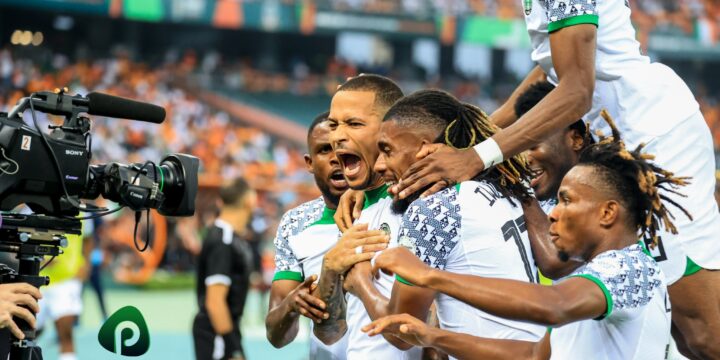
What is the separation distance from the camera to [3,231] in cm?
338

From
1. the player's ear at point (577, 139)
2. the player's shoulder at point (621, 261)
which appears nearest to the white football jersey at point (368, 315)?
the player's shoulder at point (621, 261)

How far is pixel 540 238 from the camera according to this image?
10.3ft

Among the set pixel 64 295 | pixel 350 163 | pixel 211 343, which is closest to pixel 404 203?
pixel 350 163

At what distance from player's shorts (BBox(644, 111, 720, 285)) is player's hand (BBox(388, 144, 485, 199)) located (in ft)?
3.20

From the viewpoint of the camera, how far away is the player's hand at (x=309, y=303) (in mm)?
3391

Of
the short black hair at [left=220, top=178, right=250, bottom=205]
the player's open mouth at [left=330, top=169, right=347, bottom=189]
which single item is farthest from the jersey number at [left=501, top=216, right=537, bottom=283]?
the short black hair at [left=220, top=178, right=250, bottom=205]

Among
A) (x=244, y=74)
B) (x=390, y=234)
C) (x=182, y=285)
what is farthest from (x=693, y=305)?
(x=244, y=74)

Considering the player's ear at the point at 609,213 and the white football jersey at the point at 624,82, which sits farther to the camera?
the white football jersey at the point at 624,82

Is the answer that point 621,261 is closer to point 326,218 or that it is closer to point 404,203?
point 404,203

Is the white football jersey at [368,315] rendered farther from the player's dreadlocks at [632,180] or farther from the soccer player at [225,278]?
the soccer player at [225,278]

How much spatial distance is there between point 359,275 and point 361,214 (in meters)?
0.44

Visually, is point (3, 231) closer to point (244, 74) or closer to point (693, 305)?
point (693, 305)

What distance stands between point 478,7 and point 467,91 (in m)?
2.76

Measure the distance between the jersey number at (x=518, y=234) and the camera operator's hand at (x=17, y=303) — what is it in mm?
1683
